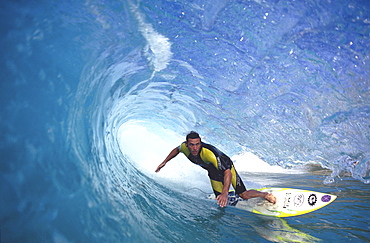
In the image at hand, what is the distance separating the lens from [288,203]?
16.4ft

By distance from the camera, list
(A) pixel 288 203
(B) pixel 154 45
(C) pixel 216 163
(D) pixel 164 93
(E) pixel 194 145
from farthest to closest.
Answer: (D) pixel 164 93 → (A) pixel 288 203 → (C) pixel 216 163 → (E) pixel 194 145 → (B) pixel 154 45

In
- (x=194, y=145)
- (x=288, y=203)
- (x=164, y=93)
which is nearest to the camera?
(x=194, y=145)

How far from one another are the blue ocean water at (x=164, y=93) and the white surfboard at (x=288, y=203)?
272 mm

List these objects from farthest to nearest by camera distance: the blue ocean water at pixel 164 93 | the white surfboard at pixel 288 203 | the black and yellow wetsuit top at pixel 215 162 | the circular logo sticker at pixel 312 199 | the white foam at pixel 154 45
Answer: the circular logo sticker at pixel 312 199
the white surfboard at pixel 288 203
the black and yellow wetsuit top at pixel 215 162
the white foam at pixel 154 45
the blue ocean water at pixel 164 93

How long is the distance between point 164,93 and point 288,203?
13.4 feet

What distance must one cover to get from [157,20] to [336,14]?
258 centimetres

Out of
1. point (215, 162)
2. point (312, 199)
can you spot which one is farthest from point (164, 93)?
point (312, 199)

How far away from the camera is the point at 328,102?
5160 mm

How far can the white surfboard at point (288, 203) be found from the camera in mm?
4906

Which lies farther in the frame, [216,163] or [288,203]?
[288,203]

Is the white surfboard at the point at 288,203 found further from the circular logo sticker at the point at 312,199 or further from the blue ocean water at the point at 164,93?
the blue ocean water at the point at 164,93

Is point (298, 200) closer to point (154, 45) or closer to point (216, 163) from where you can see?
point (216, 163)

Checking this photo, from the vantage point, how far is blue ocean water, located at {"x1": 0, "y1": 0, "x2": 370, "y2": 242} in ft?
7.00

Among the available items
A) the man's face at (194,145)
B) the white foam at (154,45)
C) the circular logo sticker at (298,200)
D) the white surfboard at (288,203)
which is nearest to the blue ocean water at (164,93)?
the white foam at (154,45)
